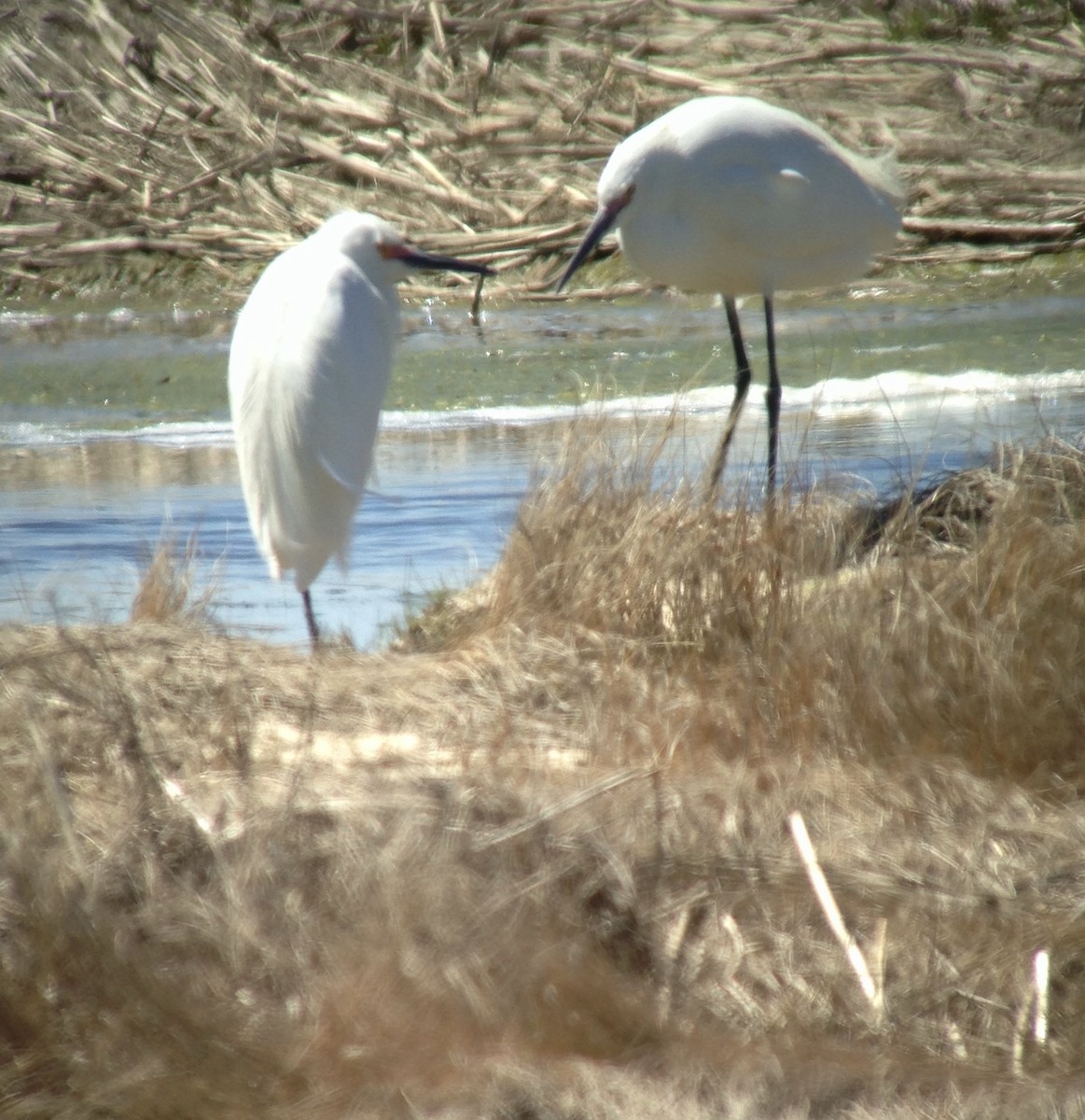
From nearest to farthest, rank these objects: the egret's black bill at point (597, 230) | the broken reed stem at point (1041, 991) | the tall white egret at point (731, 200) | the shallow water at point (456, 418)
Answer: the broken reed stem at point (1041, 991)
the shallow water at point (456, 418)
the tall white egret at point (731, 200)
the egret's black bill at point (597, 230)

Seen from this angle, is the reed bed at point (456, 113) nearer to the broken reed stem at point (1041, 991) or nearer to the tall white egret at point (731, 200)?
the tall white egret at point (731, 200)

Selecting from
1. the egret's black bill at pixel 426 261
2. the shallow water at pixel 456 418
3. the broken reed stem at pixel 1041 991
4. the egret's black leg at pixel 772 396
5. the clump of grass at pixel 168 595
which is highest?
the egret's black bill at pixel 426 261

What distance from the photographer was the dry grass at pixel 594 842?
9.27 feet

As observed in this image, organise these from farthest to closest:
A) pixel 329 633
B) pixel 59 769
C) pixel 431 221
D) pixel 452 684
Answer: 1. pixel 431 221
2. pixel 329 633
3. pixel 452 684
4. pixel 59 769

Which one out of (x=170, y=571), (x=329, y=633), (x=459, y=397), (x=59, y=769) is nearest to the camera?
(x=59, y=769)

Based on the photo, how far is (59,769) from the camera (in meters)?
3.18

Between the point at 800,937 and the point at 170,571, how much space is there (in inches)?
85.5

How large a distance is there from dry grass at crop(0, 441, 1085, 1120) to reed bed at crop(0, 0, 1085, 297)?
8596mm

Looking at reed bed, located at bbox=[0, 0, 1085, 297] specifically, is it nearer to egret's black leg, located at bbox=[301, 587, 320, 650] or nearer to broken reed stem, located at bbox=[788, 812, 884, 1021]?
egret's black leg, located at bbox=[301, 587, 320, 650]

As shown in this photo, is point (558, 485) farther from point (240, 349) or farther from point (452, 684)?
point (240, 349)

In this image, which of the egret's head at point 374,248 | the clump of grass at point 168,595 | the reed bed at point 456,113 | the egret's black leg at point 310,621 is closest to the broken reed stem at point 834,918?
the egret's black leg at point 310,621

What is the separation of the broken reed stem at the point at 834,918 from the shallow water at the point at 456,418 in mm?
1542

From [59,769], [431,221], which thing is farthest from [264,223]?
[59,769]

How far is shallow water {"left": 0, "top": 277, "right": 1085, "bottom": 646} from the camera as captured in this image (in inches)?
214
